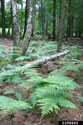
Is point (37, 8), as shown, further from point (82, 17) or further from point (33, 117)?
point (33, 117)

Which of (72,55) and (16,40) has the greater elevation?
(16,40)

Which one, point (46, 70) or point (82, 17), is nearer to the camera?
point (46, 70)

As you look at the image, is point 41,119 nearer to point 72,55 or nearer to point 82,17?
point 72,55

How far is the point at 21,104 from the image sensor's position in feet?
8.05

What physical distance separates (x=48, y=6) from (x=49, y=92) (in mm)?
22033

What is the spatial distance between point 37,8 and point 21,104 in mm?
24435

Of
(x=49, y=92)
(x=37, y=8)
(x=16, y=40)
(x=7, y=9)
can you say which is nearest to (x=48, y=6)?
(x=37, y=8)

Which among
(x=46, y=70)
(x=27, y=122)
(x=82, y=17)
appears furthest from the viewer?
(x=82, y=17)

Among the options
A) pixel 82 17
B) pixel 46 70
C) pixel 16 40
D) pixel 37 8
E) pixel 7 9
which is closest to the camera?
pixel 46 70

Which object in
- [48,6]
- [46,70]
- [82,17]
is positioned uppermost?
[48,6]

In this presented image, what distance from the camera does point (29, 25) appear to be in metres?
7.56

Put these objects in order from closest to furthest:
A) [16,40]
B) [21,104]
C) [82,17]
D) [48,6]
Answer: [21,104] < [16,40] < [82,17] < [48,6]

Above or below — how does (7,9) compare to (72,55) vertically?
above

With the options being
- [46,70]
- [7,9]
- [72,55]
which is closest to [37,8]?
[7,9]
